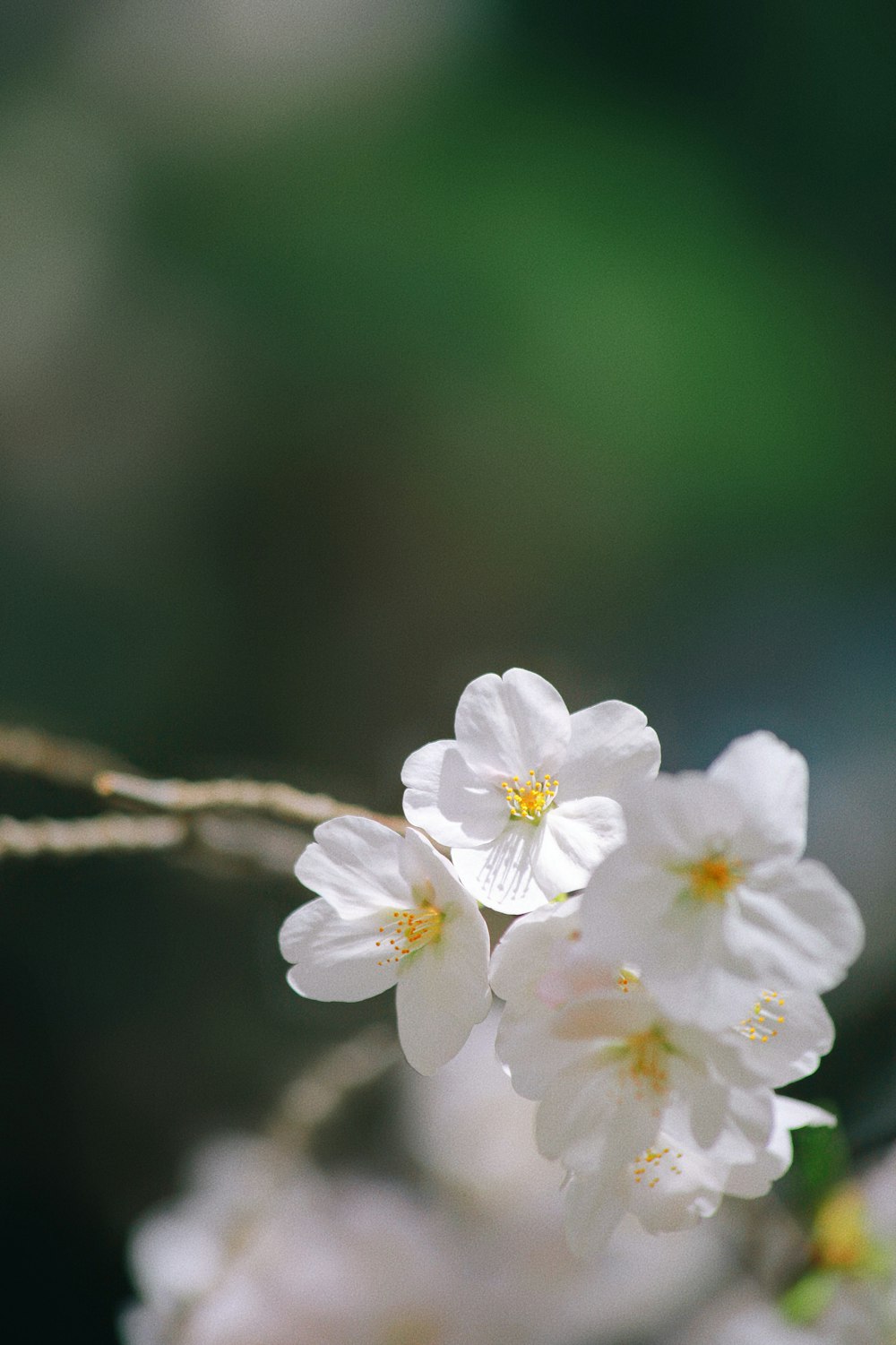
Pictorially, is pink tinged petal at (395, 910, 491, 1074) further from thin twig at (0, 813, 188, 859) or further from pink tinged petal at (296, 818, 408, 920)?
thin twig at (0, 813, 188, 859)

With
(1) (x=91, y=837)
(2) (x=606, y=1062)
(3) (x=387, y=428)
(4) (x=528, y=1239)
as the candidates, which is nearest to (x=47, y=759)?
(1) (x=91, y=837)

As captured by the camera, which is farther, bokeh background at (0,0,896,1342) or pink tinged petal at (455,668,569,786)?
bokeh background at (0,0,896,1342)

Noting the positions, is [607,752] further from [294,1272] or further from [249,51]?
[249,51]

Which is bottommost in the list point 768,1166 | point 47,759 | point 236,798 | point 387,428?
point 768,1166

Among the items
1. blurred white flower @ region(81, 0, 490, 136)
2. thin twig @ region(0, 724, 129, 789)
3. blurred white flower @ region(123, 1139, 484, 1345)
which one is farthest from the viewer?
blurred white flower @ region(81, 0, 490, 136)

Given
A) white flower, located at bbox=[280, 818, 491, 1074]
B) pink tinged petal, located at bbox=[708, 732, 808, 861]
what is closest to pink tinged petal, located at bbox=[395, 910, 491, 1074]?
white flower, located at bbox=[280, 818, 491, 1074]

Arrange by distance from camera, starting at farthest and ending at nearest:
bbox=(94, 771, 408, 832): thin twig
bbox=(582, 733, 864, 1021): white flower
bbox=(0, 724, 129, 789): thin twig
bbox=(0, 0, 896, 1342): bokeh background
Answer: bbox=(0, 0, 896, 1342): bokeh background → bbox=(0, 724, 129, 789): thin twig → bbox=(94, 771, 408, 832): thin twig → bbox=(582, 733, 864, 1021): white flower

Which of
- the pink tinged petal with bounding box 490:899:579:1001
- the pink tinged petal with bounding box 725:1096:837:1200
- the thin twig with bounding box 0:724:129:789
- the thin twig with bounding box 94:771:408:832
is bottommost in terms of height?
the pink tinged petal with bounding box 725:1096:837:1200
